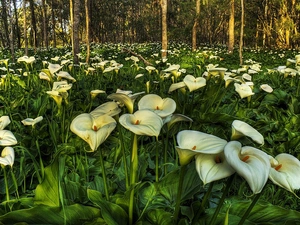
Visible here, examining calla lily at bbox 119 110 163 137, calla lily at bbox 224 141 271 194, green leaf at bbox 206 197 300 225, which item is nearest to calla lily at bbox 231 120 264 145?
calla lily at bbox 224 141 271 194

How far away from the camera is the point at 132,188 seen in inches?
48.4

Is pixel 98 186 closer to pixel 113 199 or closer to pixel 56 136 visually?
pixel 113 199

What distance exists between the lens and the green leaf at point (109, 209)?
119cm

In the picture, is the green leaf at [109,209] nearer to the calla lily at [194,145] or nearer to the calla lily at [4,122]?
the calla lily at [194,145]

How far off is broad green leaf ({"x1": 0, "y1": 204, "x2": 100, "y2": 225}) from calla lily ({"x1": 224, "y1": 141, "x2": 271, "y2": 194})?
2.12 feet

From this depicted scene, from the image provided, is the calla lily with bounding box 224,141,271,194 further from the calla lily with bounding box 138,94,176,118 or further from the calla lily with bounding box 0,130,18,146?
the calla lily with bounding box 0,130,18,146

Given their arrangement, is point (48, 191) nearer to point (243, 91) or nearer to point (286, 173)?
point (286, 173)

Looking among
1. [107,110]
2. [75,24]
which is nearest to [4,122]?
[107,110]

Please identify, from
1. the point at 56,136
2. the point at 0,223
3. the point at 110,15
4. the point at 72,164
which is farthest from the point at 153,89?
the point at 110,15

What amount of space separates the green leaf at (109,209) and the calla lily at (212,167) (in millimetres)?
473

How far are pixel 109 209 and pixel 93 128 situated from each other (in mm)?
327

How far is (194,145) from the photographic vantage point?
3.14 feet

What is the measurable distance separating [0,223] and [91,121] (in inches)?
19.6

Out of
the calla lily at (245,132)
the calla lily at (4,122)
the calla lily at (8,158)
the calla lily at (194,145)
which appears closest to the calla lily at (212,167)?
the calla lily at (194,145)
